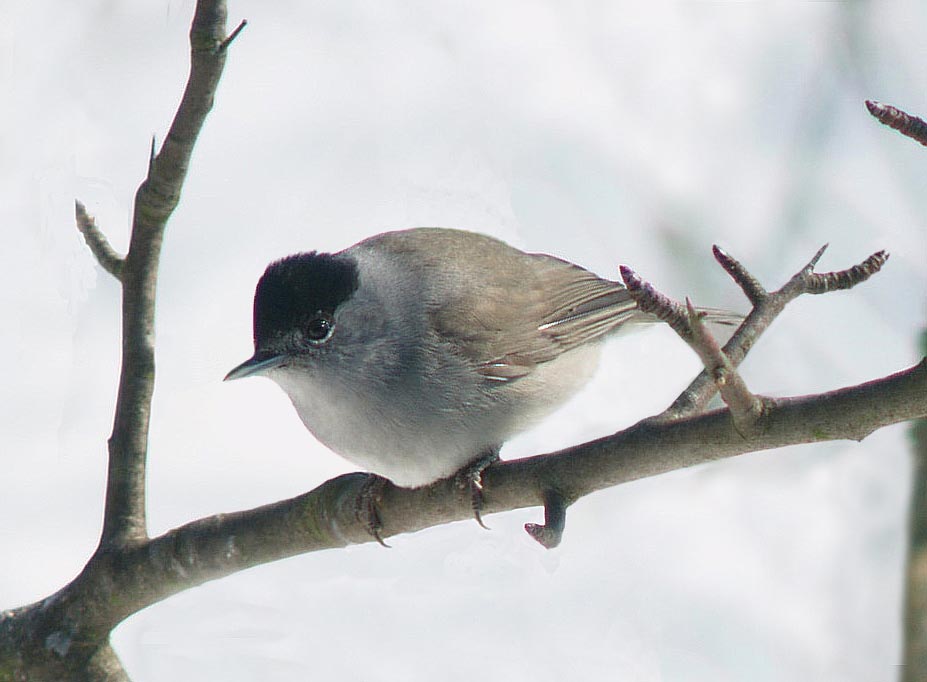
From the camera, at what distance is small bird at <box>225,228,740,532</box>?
9.02 feet

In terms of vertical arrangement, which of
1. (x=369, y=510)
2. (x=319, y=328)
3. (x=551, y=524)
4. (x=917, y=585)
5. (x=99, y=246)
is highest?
(x=99, y=246)

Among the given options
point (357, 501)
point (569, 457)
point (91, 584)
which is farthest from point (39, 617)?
point (569, 457)

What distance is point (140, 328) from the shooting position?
272 cm

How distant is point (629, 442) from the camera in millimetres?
2008

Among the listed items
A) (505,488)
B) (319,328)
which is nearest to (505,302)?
(319,328)

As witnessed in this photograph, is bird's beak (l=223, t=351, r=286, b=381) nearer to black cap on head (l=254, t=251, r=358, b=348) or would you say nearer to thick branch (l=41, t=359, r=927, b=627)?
black cap on head (l=254, t=251, r=358, b=348)

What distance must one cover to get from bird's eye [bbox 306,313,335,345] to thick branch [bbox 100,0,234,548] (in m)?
0.41

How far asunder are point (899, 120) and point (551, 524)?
3.17ft

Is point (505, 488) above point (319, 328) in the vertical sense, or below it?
below

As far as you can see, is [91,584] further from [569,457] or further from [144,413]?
[569,457]

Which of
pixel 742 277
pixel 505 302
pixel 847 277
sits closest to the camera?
pixel 847 277

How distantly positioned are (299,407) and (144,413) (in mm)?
441

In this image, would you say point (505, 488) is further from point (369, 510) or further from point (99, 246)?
point (99, 246)

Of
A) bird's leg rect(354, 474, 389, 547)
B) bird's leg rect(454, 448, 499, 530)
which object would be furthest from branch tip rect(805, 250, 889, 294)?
bird's leg rect(354, 474, 389, 547)
